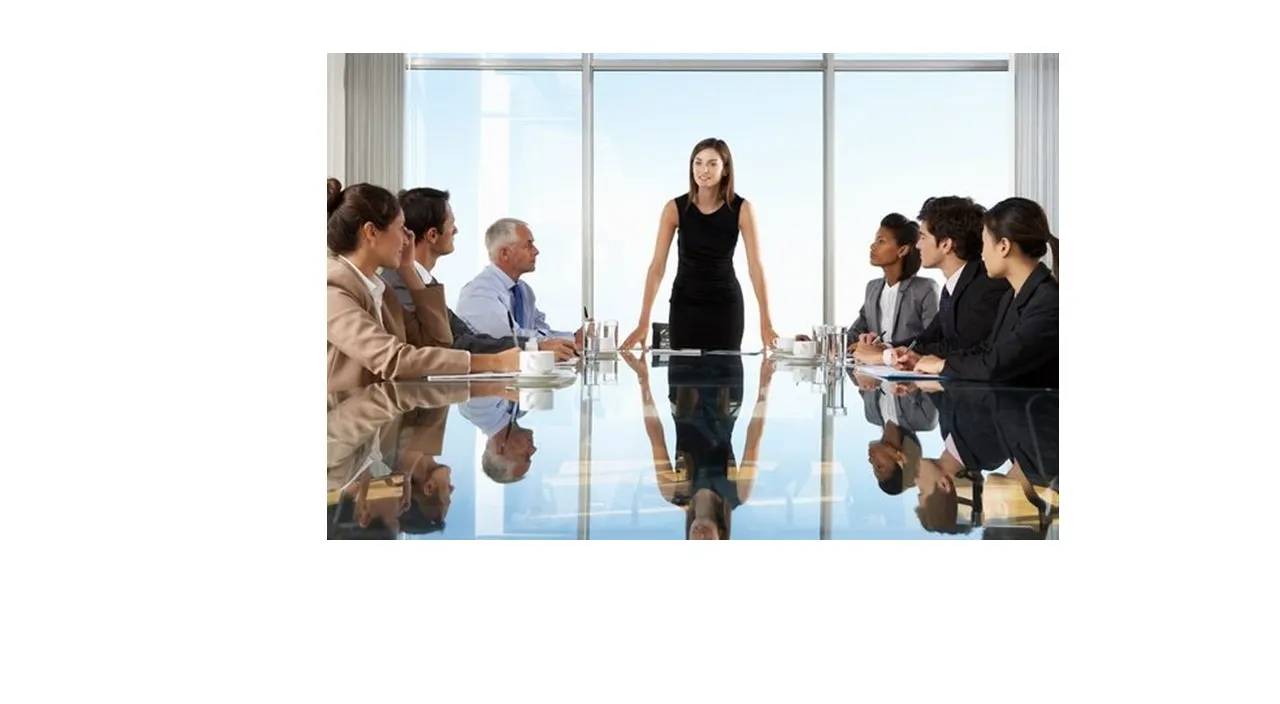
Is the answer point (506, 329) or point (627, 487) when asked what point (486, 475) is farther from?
point (506, 329)

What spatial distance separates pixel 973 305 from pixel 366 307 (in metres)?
2.07

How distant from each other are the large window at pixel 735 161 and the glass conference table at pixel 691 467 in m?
5.01

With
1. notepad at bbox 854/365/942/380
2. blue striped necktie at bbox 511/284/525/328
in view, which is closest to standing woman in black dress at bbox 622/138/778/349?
blue striped necktie at bbox 511/284/525/328

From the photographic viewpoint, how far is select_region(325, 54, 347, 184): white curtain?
669 centimetres

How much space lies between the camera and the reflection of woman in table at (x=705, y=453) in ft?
4.30

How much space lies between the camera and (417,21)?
2078 millimetres

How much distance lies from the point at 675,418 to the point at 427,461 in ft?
2.04

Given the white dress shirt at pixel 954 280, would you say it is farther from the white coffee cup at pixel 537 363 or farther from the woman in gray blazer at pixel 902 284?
the white coffee cup at pixel 537 363

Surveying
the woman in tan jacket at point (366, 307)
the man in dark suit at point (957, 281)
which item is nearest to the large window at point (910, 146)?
the man in dark suit at point (957, 281)

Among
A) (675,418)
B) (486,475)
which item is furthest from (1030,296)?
(486,475)

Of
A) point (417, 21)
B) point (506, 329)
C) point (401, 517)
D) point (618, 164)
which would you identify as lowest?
point (401, 517)

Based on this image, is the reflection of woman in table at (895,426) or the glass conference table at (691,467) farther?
the reflection of woman in table at (895,426)

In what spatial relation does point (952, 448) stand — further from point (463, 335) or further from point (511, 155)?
point (511, 155)

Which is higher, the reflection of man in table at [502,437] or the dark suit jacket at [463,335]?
the dark suit jacket at [463,335]
